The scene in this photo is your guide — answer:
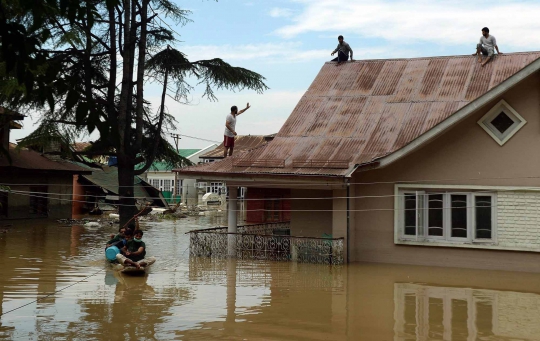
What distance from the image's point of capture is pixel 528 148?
15.5m

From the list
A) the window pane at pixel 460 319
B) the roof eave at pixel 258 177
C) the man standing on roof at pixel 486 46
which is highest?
the man standing on roof at pixel 486 46

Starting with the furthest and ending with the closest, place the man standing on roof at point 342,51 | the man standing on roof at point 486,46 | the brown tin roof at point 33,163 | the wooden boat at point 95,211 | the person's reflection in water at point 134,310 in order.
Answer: the wooden boat at point 95,211 < the brown tin roof at point 33,163 < the man standing on roof at point 342,51 < the man standing on roof at point 486,46 < the person's reflection in water at point 134,310

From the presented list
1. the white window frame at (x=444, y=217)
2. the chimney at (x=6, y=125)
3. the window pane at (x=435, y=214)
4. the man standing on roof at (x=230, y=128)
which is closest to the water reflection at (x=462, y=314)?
the white window frame at (x=444, y=217)

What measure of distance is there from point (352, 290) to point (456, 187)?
4382 mm

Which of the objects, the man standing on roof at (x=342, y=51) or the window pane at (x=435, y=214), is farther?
the man standing on roof at (x=342, y=51)

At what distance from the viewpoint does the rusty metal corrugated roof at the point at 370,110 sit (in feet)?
56.1

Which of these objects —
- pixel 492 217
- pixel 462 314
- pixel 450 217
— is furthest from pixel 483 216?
pixel 462 314

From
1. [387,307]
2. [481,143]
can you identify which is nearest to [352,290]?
[387,307]

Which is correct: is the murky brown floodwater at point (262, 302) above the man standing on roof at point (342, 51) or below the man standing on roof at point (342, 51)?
below

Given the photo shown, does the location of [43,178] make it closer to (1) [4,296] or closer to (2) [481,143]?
(1) [4,296]

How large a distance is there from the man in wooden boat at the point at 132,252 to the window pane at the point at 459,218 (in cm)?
757

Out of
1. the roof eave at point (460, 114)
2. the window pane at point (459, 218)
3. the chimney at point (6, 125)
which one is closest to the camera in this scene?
the roof eave at point (460, 114)

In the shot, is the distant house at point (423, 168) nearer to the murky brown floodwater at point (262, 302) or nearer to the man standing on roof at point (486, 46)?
the man standing on roof at point (486, 46)

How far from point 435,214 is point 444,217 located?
0.87 feet
